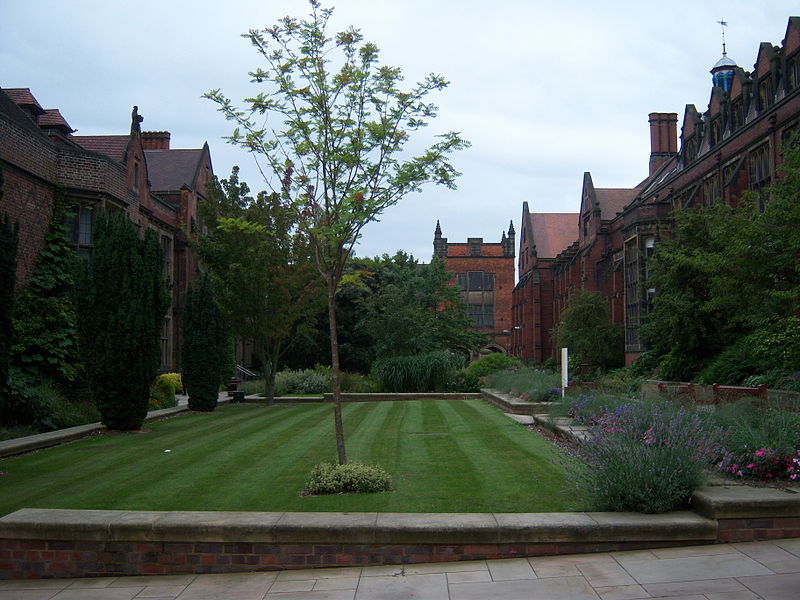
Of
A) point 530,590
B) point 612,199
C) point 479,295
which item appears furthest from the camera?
point 479,295

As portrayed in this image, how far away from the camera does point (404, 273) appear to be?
45.8 meters

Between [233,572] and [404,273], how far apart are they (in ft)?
130

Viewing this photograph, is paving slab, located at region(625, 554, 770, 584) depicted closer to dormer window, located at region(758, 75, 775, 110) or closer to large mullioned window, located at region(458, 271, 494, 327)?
dormer window, located at region(758, 75, 775, 110)

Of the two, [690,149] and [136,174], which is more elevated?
[690,149]

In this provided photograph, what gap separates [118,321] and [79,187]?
7.47 meters

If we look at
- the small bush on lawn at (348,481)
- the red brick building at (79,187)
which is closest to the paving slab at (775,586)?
the small bush on lawn at (348,481)

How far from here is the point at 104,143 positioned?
2938cm

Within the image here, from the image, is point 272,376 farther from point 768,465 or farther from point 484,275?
point 484,275

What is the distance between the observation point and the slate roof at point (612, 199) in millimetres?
48156

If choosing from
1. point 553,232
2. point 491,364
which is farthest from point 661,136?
point 491,364

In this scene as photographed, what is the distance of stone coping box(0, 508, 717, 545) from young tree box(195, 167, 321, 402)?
668 inches

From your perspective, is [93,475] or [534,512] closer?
[534,512]

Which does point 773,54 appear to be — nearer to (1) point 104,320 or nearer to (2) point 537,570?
(1) point 104,320

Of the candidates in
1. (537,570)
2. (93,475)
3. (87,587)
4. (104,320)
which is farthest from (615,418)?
(104,320)
